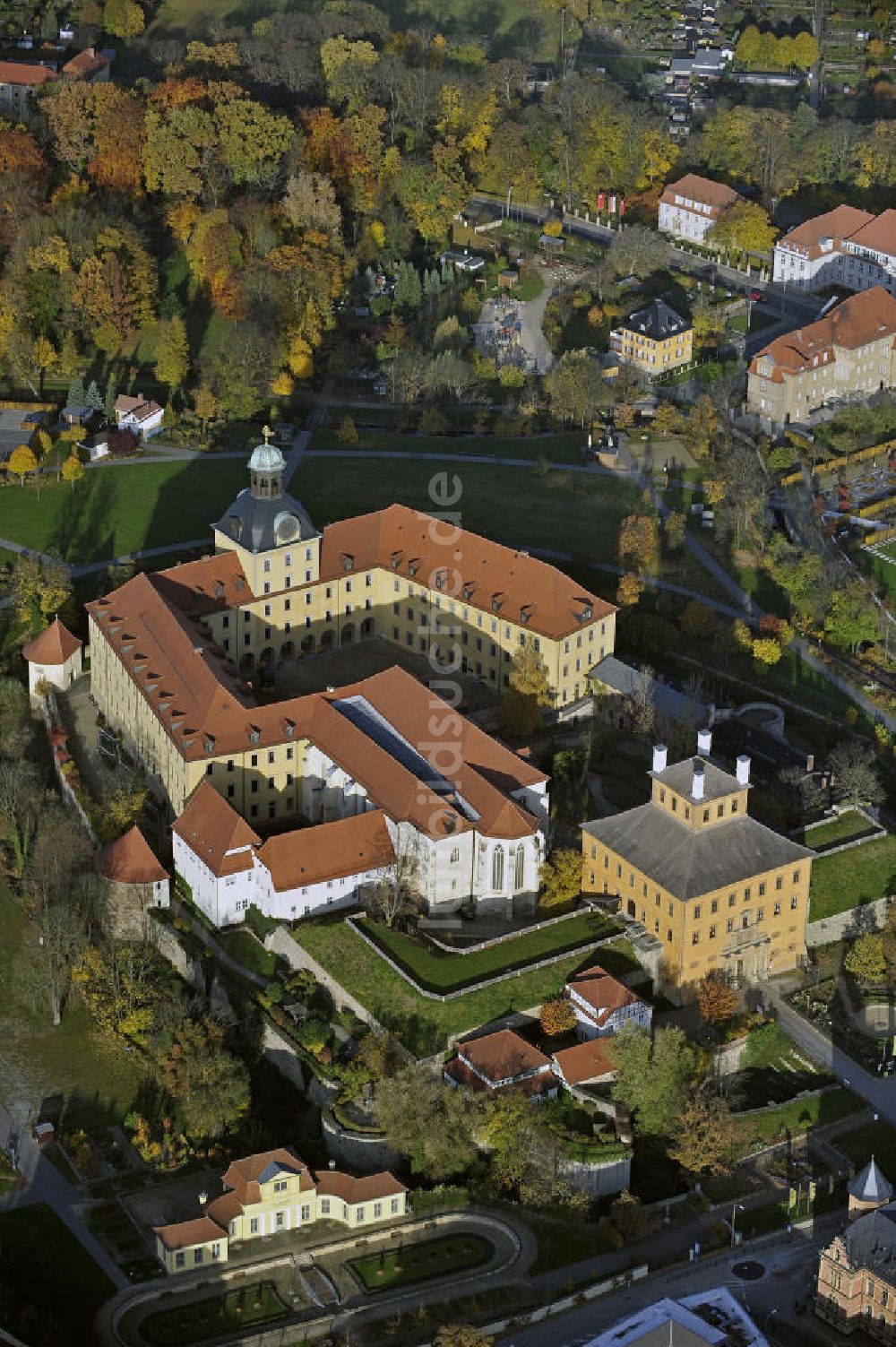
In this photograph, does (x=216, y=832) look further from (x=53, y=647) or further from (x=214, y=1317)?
(x=214, y=1317)

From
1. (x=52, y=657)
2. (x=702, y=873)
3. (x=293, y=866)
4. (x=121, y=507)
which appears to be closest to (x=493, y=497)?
(x=121, y=507)

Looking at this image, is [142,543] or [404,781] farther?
[142,543]

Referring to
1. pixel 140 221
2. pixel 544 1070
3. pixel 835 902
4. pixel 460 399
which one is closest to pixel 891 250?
pixel 460 399

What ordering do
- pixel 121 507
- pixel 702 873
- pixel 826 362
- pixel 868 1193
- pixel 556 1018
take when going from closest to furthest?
1. pixel 868 1193
2. pixel 556 1018
3. pixel 702 873
4. pixel 121 507
5. pixel 826 362

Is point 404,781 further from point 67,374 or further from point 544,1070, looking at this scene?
point 67,374

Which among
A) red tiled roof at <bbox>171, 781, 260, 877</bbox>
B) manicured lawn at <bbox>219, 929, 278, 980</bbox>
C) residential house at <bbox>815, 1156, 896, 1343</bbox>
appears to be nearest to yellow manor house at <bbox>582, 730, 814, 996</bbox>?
manicured lawn at <bbox>219, 929, 278, 980</bbox>
